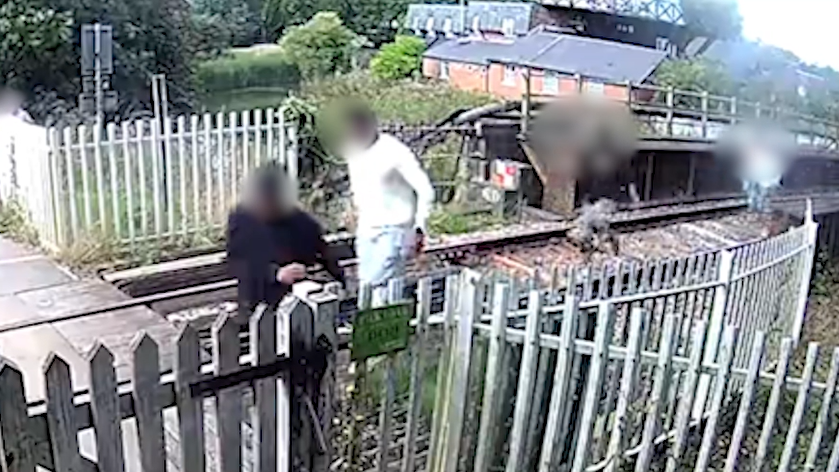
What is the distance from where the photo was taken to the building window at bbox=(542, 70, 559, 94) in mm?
13898

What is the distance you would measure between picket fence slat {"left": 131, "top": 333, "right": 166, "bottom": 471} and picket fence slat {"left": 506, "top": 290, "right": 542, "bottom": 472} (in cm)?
114

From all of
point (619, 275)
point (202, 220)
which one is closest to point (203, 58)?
point (202, 220)

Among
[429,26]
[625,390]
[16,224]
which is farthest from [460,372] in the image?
[429,26]

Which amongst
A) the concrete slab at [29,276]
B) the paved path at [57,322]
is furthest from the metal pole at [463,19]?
the concrete slab at [29,276]

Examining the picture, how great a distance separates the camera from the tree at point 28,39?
1016 cm

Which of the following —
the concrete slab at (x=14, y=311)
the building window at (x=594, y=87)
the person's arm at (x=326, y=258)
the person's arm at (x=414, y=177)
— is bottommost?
the concrete slab at (x=14, y=311)

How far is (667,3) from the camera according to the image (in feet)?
49.8

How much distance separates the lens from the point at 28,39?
10266mm

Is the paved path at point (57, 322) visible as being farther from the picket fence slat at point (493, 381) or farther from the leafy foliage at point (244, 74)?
the leafy foliage at point (244, 74)

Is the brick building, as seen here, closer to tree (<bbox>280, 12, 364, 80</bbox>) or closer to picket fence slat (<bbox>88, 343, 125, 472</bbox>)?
tree (<bbox>280, 12, 364, 80</bbox>)

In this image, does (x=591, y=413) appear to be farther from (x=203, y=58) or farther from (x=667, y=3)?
(x=667, y=3)

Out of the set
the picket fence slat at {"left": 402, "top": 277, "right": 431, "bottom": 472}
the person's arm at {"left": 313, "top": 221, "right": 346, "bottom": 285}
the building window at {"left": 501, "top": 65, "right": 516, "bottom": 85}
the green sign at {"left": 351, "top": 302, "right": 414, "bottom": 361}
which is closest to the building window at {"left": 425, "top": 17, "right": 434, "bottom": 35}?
the building window at {"left": 501, "top": 65, "right": 516, "bottom": 85}

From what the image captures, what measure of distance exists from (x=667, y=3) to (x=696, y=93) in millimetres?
4043

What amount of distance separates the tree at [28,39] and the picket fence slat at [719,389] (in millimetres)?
9515
